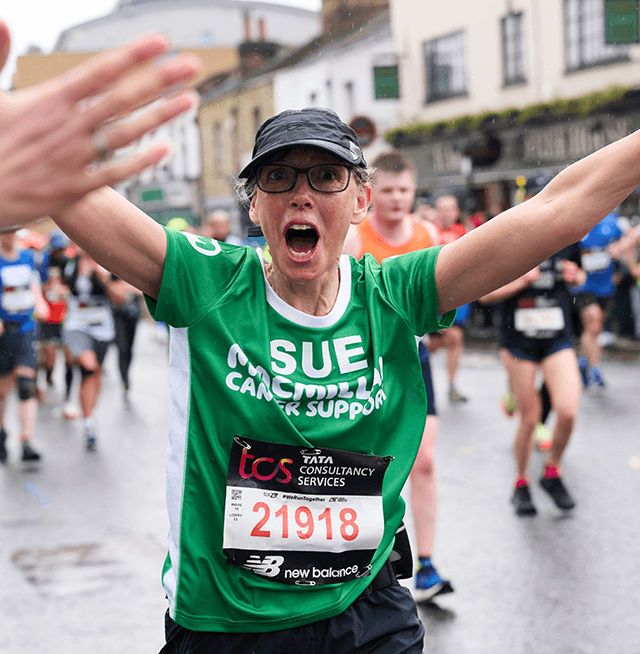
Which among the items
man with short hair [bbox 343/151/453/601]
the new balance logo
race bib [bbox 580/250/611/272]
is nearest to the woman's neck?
the new balance logo

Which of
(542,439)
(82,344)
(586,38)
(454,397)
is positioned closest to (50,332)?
(82,344)

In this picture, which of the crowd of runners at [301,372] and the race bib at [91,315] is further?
the race bib at [91,315]

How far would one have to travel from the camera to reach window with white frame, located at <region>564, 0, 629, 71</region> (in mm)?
17281

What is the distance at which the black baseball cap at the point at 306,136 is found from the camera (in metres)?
2.04

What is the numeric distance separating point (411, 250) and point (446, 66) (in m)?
18.2

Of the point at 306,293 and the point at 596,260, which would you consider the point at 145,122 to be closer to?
the point at 306,293

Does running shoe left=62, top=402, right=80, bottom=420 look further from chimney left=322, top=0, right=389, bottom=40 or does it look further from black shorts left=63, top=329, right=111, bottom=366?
chimney left=322, top=0, right=389, bottom=40

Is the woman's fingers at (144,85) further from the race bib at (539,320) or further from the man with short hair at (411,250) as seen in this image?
the race bib at (539,320)

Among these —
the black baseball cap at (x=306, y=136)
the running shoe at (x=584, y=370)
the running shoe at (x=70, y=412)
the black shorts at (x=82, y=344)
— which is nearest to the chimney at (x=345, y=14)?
the running shoe at (x=584, y=370)

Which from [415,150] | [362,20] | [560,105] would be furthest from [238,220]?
[560,105]

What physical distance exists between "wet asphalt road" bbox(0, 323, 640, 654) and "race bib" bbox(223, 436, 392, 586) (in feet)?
6.93

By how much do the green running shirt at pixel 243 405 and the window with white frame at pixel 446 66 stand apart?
64.9ft

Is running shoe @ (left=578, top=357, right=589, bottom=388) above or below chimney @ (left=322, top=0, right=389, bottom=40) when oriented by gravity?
below

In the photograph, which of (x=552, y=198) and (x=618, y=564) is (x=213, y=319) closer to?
(x=552, y=198)
